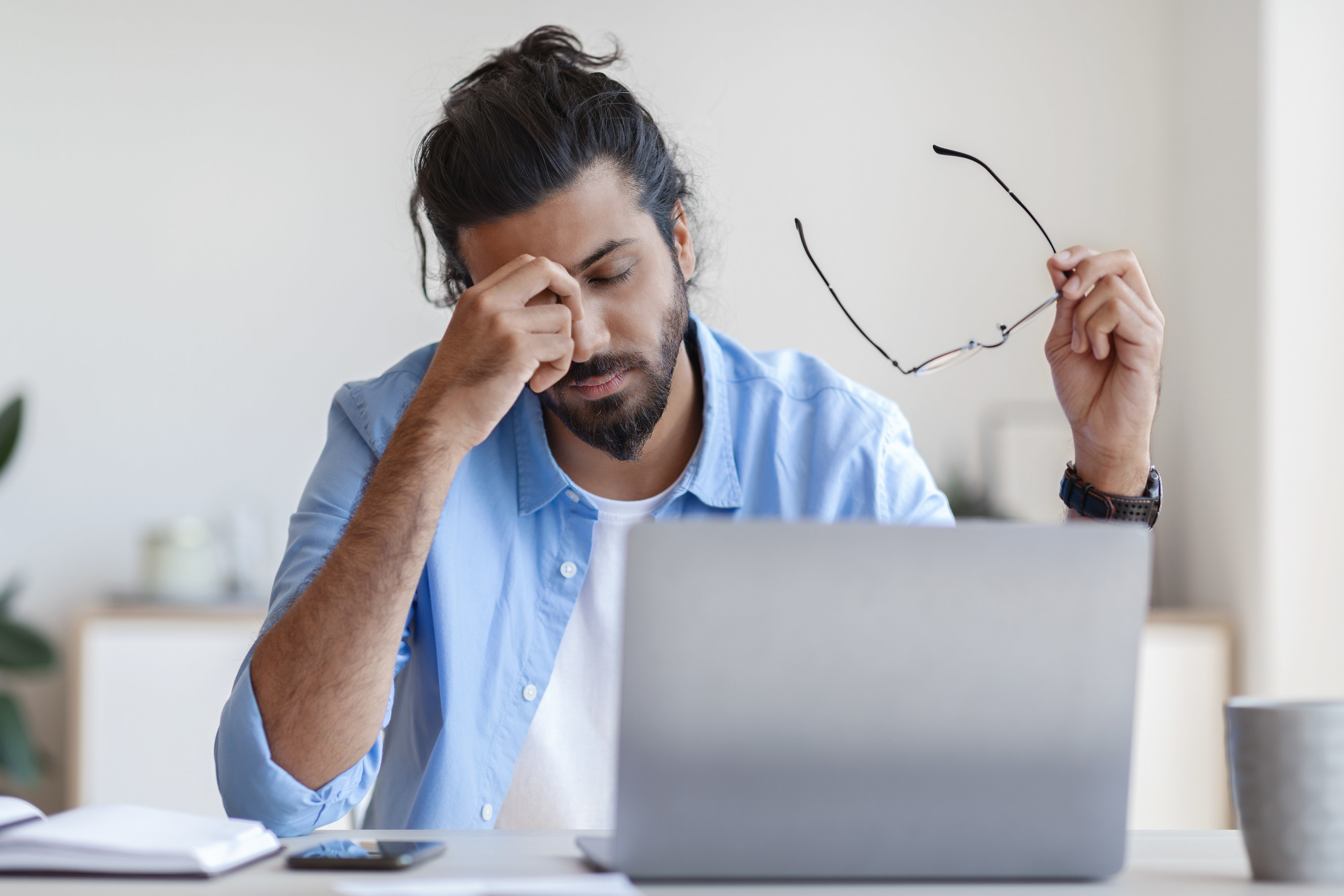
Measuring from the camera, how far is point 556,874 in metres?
0.73

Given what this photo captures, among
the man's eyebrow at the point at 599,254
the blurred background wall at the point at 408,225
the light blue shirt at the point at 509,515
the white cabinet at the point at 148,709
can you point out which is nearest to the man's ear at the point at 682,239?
the light blue shirt at the point at 509,515

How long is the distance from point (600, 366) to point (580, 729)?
41 cm

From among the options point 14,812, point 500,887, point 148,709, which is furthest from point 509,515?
point 148,709

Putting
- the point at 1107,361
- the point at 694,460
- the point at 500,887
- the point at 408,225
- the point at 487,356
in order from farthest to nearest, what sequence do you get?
the point at 408,225 < the point at 694,460 < the point at 1107,361 < the point at 487,356 < the point at 500,887

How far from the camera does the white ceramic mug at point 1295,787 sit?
0.72 meters

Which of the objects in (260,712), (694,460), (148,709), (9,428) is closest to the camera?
(260,712)

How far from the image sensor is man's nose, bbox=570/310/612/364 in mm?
1300

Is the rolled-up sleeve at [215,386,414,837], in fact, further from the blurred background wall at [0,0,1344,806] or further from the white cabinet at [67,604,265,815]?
the blurred background wall at [0,0,1344,806]

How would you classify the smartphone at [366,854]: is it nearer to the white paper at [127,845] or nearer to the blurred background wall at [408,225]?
the white paper at [127,845]

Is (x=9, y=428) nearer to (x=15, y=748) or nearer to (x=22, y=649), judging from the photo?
(x=22, y=649)

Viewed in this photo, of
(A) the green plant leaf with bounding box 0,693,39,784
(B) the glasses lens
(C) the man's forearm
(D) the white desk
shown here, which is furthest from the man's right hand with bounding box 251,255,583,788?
(A) the green plant leaf with bounding box 0,693,39,784

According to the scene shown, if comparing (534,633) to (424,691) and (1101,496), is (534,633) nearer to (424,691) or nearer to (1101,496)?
(424,691)

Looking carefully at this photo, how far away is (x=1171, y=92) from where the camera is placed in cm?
303

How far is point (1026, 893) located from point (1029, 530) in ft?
0.68
